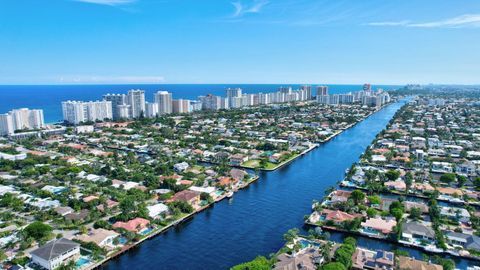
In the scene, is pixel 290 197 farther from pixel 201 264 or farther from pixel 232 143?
pixel 232 143

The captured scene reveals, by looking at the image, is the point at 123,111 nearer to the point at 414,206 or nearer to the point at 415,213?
the point at 414,206

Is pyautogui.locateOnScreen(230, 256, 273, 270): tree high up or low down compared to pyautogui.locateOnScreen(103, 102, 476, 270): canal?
up

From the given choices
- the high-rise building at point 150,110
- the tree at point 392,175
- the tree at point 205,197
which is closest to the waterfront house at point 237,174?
the tree at point 205,197

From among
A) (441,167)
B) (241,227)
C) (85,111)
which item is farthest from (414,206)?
(85,111)

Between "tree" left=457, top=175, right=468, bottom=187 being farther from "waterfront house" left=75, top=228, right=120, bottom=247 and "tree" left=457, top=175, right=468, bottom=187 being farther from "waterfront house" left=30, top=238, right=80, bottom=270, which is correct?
"waterfront house" left=30, top=238, right=80, bottom=270

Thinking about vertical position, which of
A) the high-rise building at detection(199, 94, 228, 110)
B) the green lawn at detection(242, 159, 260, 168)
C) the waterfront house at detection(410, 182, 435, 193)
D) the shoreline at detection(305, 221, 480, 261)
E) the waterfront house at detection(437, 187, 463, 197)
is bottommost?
the shoreline at detection(305, 221, 480, 261)

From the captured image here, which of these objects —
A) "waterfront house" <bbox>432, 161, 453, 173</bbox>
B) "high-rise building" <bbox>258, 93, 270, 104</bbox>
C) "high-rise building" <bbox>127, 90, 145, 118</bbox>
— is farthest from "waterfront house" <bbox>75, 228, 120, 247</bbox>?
"high-rise building" <bbox>258, 93, 270, 104</bbox>
